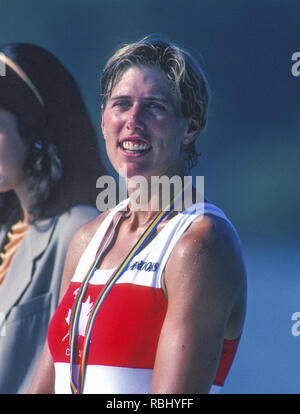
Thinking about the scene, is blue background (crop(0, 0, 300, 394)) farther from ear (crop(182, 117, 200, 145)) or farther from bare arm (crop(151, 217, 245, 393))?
bare arm (crop(151, 217, 245, 393))

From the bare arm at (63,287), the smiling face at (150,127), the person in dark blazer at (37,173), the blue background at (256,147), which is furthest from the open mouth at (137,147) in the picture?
the person in dark blazer at (37,173)

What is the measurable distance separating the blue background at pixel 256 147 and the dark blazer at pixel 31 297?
0.73 meters

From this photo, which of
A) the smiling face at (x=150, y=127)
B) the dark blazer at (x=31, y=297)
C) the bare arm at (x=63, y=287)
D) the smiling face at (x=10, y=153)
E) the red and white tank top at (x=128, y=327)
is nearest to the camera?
the red and white tank top at (x=128, y=327)

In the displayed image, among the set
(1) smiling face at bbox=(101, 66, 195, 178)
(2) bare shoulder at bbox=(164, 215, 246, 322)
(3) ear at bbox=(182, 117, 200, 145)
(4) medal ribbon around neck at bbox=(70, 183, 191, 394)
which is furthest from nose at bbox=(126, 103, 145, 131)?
(2) bare shoulder at bbox=(164, 215, 246, 322)

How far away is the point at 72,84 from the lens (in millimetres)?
2789

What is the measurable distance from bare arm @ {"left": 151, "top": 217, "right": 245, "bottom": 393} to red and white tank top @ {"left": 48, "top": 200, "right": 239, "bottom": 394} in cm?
7

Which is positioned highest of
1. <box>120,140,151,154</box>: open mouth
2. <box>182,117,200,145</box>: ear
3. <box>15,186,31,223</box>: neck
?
<box>182,117,200,145</box>: ear

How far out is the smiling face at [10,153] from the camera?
9.12 ft

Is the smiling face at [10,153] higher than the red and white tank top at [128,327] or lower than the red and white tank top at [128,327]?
higher

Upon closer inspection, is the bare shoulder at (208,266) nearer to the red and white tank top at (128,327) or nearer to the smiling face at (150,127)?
the red and white tank top at (128,327)

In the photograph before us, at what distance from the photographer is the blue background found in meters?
2.34

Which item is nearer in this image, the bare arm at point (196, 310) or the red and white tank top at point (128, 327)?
the bare arm at point (196, 310)

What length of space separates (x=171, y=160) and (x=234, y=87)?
689 millimetres

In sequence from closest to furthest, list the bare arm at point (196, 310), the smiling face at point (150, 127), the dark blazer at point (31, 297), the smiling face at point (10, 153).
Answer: the bare arm at point (196, 310), the smiling face at point (150, 127), the dark blazer at point (31, 297), the smiling face at point (10, 153)
